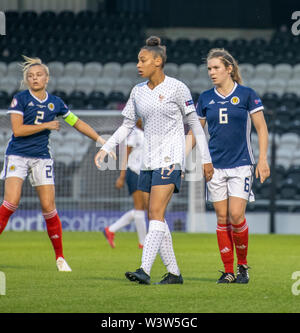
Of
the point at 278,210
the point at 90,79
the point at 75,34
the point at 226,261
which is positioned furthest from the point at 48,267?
the point at 75,34

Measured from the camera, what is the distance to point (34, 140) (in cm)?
791

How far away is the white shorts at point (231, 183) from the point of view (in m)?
6.90

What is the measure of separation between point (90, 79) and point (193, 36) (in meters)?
5.06

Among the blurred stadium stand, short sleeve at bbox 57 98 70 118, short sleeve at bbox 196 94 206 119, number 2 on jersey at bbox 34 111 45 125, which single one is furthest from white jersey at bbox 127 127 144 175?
the blurred stadium stand

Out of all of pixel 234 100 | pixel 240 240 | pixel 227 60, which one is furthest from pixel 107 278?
pixel 227 60

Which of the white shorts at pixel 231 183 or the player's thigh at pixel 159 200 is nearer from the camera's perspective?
the player's thigh at pixel 159 200

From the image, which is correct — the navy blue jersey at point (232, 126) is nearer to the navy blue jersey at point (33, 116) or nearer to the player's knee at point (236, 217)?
the player's knee at point (236, 217)

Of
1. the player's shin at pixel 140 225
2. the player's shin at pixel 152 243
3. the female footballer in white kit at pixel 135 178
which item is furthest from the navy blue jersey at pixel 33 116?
the player's shin at pixel 140 225

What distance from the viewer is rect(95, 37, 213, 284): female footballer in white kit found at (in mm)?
6508

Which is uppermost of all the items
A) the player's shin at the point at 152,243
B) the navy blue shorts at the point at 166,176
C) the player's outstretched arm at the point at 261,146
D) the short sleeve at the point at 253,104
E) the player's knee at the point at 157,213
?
the short sleeve at the point at 253,104

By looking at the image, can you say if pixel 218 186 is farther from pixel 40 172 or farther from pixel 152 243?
pixel 40 172

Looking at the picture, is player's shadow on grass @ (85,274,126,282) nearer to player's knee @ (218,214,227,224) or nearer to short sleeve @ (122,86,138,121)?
player's knee @ (218,214,227,224)

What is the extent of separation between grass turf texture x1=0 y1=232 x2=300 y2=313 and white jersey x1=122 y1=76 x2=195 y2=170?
104 cm

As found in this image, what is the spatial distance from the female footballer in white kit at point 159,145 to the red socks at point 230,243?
60 cm
